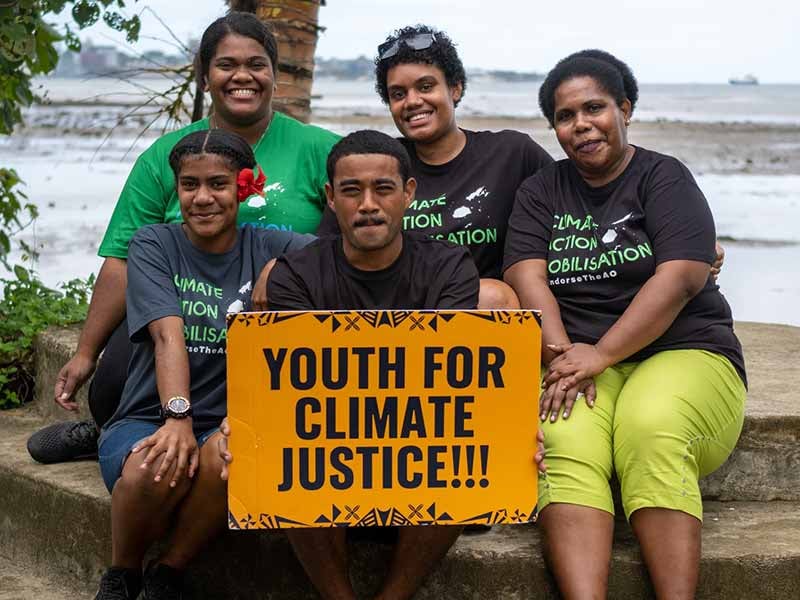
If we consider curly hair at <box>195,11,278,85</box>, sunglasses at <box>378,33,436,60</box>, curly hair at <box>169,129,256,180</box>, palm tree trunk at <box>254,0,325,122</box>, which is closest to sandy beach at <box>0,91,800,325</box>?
palm tree trunk at <box>254,0,325,122</box>

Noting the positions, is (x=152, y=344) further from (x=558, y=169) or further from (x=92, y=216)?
(x=92, y=216)

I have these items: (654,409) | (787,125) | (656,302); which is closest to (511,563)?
(654,409)

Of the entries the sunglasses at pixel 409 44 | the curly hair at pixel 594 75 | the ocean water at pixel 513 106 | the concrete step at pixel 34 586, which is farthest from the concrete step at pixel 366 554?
the ocean water at pixel 513 106

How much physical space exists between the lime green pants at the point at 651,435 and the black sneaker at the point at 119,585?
116 cm

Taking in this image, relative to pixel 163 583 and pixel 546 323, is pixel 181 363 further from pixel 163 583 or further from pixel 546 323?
pixel 546 323

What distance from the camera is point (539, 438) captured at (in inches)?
125

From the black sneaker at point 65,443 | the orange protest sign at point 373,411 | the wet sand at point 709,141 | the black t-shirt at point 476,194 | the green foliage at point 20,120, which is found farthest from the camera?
the wet sand at point 709,141

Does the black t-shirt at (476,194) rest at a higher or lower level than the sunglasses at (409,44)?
lower

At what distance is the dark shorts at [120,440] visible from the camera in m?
3.47

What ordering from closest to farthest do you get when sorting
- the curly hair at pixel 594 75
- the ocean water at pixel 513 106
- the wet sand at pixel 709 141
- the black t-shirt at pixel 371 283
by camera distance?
1. the black t-shirt at pixel 371 283
2. the curly hair at pixel 594 75
3. the wet sand at pixel 709 141
4. the ocean water at pixel 513 106

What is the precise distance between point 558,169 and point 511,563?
1206 millimetres

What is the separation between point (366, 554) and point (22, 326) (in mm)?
2323

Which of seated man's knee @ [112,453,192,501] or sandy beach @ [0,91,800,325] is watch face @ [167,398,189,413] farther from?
sandy beach @ [0,91,800,325]

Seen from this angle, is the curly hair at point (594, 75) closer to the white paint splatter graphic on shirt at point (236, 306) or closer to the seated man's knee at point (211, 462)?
the white paint splatter graphic on shirt at point (236, 306)
